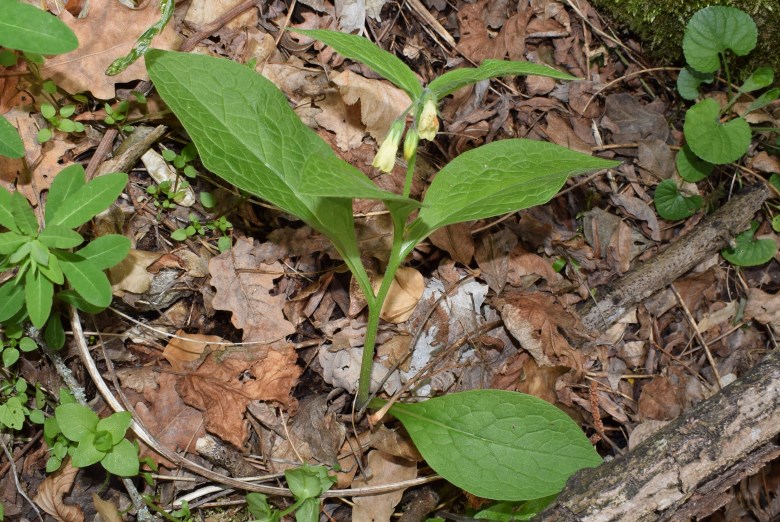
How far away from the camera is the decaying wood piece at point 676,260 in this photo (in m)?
3.04

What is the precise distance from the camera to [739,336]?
3305 millimetres

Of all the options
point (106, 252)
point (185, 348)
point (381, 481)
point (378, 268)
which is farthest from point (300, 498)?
point (106, 252)

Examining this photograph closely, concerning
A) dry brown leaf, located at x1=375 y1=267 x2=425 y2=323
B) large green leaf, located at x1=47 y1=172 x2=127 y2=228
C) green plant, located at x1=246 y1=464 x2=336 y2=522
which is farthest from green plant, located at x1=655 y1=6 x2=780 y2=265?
large green leaf, located at x1=47 y1=172 x2=127 y2=228

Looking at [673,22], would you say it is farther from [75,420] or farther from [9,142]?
[75,420]

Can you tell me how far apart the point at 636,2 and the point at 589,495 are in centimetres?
246

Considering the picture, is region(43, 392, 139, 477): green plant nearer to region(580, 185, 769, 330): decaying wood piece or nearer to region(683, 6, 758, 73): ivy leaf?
region(580, 185, 769, 330): decaying wood piece

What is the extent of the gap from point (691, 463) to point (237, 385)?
167 centimetres

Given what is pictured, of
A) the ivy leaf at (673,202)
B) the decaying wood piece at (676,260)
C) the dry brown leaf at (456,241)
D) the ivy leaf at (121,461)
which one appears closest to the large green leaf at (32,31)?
the ivy leaf at (121,461)

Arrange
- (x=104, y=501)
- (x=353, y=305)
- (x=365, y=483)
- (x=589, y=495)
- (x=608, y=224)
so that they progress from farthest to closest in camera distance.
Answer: (x=608, y=224) < (x=353, y=305) < (x=365, y=483) < (x=104, y=501) < (x=589, y=495)

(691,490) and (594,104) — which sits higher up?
(594,104)

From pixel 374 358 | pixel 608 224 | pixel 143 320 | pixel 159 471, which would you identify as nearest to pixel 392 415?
pixel 374 358

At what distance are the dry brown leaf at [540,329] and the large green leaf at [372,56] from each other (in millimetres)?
1214

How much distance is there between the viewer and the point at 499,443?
242 centimetres

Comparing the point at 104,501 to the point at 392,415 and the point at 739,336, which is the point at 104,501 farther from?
the point at 739,336
